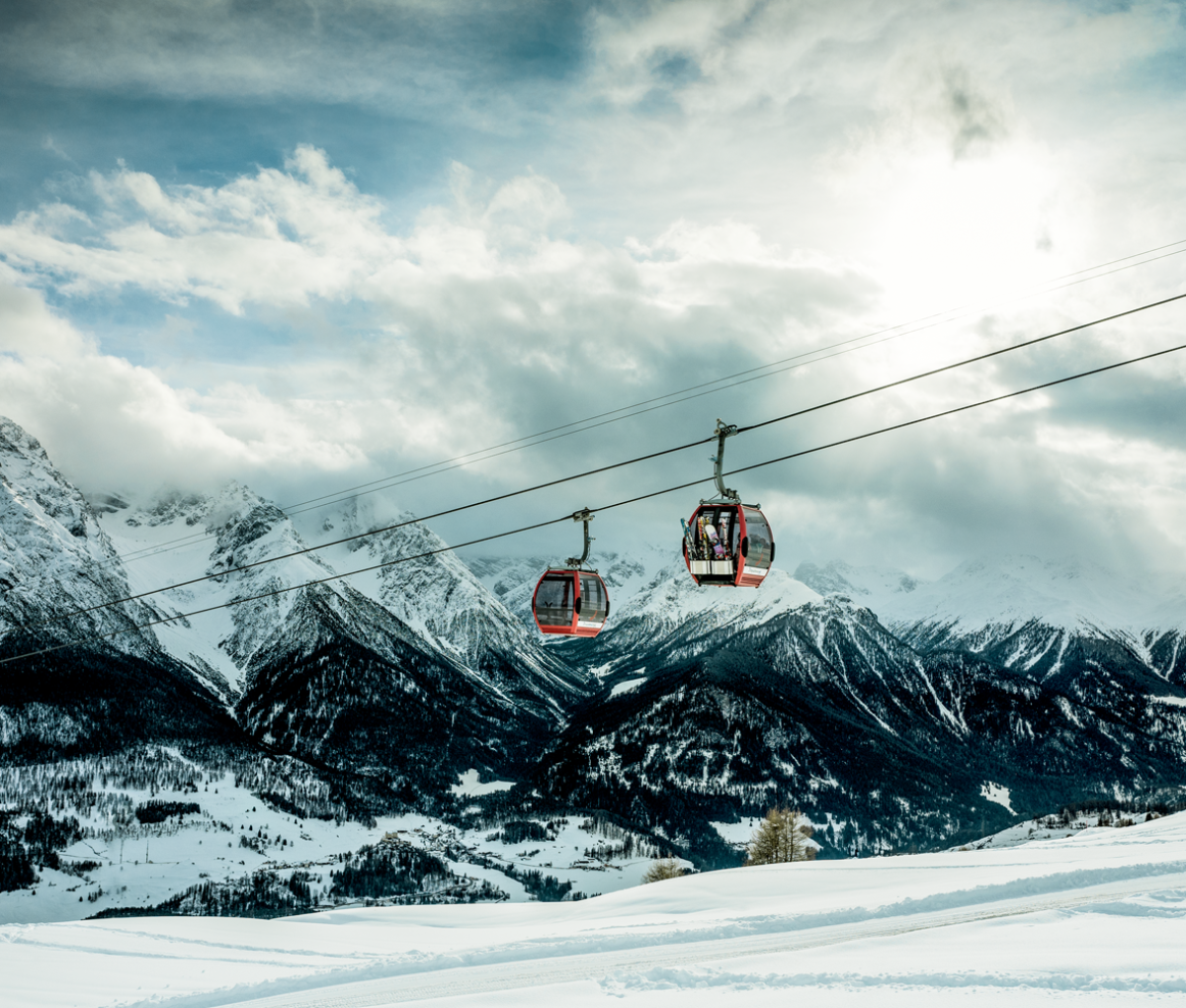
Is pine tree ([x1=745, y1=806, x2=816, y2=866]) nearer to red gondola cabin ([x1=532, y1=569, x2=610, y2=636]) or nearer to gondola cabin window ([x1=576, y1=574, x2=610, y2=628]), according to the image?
gondola cabin window ([x1=576, y1=574, x2=610, y2=628])

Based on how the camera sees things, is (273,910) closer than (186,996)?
No

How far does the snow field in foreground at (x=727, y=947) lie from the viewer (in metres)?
12.4

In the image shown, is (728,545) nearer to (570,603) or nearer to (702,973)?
A: (570,603)

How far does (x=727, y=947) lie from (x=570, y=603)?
37.8ft

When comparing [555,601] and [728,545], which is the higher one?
[728,545]

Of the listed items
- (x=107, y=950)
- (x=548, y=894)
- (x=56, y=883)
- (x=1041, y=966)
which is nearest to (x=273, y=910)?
(x=56, y=883)

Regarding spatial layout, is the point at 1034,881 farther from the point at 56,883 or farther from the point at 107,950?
the point at 56,883

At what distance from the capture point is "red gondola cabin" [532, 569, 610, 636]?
1001 inches

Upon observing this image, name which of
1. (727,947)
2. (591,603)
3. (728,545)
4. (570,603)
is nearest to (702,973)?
(727,947)

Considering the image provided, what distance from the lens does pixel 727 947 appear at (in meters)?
15.5

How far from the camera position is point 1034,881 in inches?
714

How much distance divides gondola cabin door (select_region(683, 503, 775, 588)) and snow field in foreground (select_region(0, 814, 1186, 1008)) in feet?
23.7

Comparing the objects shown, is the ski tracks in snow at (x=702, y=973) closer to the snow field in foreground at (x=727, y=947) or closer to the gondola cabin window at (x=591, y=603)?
the snow field in foreground at (x=727, y=947)

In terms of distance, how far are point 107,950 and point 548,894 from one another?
19514 centimetres
